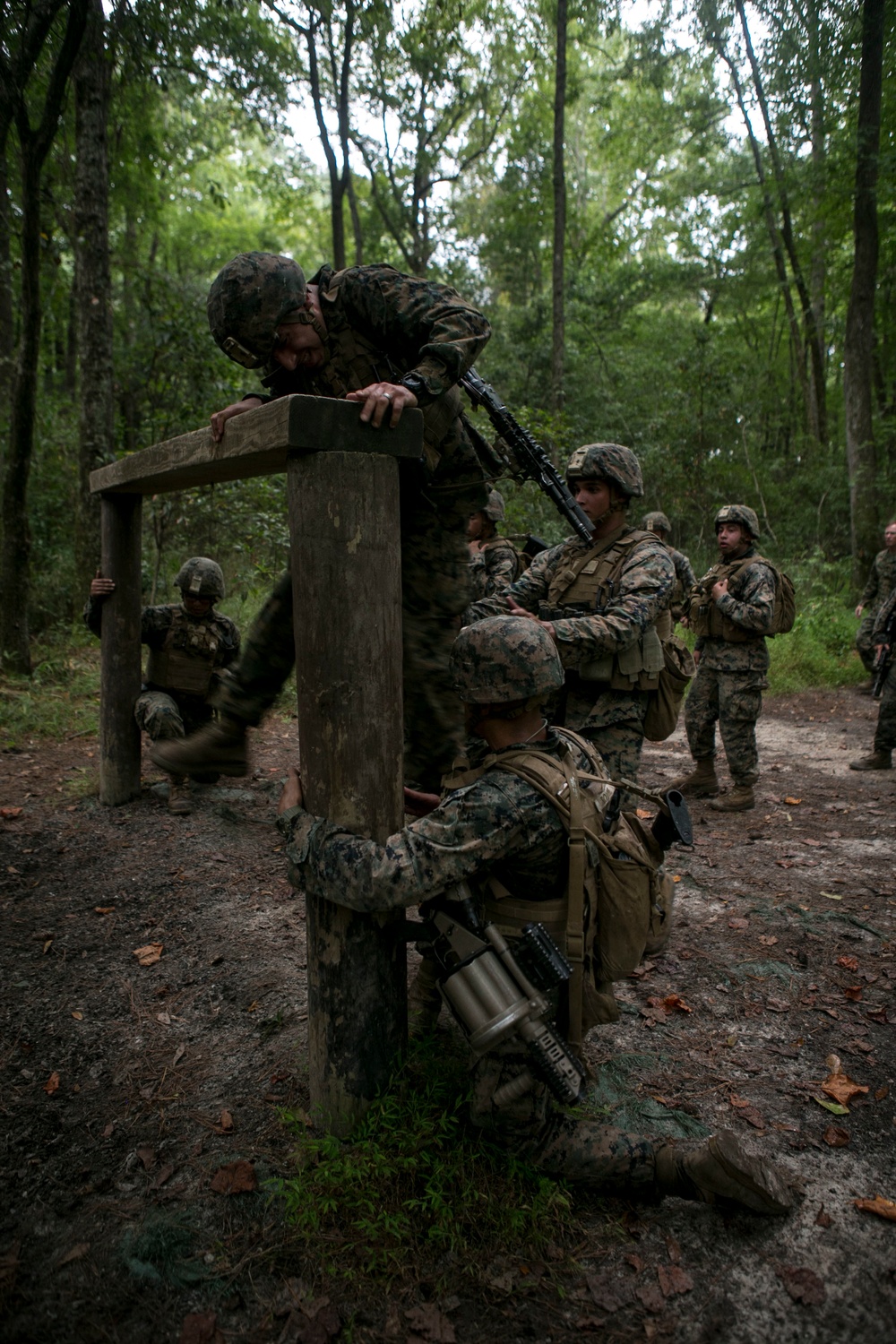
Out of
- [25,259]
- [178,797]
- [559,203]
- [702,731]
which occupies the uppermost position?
[559,203]

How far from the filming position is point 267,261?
8.75 ft

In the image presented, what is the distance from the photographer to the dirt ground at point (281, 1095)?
216 centimetres

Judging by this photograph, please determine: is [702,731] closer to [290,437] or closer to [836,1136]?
[836,1136]

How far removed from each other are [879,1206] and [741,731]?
4571 mm

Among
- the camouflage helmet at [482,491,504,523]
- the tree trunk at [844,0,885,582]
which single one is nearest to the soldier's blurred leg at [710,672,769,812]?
the camouflage helmet at [482,491,504,523]

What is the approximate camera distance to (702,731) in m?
7.15

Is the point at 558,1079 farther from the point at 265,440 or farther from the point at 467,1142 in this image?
the point at 265,440

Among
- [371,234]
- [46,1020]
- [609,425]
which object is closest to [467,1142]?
[46,1020]

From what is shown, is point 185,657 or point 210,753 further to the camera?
point 185,657

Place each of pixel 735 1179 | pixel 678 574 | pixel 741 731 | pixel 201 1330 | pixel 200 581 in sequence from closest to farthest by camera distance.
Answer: pixel 201 1330 → pixel 735 1179 → pixel 200 581 → pixel 741 731 → pixel 678 574

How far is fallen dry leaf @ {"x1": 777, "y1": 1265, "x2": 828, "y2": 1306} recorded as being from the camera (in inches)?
86.4

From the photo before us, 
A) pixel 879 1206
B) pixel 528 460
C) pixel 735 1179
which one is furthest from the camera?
pixel 528 460

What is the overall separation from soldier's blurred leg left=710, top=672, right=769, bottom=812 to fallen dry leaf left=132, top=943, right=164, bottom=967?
174 inches

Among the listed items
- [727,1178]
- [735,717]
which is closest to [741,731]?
[735,717]
